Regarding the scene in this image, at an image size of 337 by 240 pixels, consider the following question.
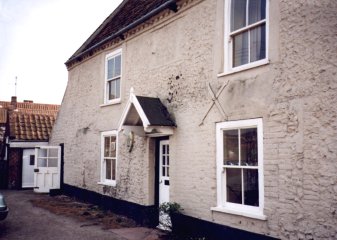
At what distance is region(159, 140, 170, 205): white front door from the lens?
31.8ft

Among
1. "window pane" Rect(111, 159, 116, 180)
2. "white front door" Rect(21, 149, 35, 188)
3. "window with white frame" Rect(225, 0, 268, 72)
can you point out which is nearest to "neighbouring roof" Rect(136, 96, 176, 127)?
"window with white frame" Rect(225, 0, 268, 72)

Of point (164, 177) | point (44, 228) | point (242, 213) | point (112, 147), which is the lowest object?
point (44, 228)

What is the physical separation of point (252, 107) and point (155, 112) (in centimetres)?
306

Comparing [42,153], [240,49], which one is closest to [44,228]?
[240,49]

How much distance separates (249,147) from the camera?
6.85 metres

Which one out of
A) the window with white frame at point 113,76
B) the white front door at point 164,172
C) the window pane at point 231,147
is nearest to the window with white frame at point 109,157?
the window with white frame at point 113,76

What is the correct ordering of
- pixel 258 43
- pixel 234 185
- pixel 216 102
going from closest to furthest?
1. pixel 258 43
2. pixel 234 185
3. pixel 216 102

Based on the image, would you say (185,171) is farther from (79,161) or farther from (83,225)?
(79,161)

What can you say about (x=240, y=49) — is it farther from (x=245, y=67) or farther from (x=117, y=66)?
(x=117, y=66)

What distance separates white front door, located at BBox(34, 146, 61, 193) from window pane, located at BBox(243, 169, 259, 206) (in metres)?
12.3

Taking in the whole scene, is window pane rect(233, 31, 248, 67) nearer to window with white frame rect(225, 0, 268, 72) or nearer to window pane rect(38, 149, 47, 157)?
window with white frame rect(225, 0, 268, 72)

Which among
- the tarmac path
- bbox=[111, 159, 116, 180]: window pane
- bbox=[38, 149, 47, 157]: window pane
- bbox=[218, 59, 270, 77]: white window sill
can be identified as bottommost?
the tarmac path

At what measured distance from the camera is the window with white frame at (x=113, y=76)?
12.4 metres

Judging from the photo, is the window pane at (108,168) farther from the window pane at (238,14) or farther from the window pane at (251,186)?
the window pane at (238,14)
